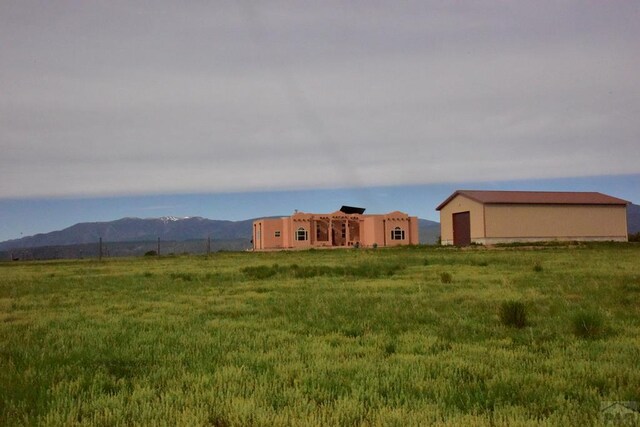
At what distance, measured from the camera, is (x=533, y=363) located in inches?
265

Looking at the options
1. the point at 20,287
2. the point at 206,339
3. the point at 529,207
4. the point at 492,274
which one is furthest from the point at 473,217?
the point at 206,339

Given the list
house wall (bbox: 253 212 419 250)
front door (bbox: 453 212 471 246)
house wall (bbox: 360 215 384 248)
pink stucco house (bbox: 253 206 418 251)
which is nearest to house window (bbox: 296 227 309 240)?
pink stucco house (bbox: 253 206 418 251)

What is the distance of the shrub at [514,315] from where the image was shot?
30.8 feet

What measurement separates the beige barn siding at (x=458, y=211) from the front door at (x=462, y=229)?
0.49 metres

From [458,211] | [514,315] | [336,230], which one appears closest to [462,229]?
[458,211]

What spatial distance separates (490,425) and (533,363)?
7.49 ft

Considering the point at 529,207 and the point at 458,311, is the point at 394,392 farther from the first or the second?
the point at 529,207

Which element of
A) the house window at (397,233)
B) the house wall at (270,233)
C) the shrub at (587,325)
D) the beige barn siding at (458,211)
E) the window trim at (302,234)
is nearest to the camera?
the shrub at (587,325)

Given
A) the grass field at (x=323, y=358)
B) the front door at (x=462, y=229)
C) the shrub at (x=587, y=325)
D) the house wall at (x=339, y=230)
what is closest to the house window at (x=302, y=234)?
the house wall at (x=339, y=230)

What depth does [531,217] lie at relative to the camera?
5284cm

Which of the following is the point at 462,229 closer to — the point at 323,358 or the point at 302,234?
the point at 302,234

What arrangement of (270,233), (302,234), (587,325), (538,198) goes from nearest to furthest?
(587,325) → (538,198) → (302,234) → (270,233)

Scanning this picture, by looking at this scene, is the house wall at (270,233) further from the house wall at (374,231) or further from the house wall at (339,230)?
the house wall at (374,231)

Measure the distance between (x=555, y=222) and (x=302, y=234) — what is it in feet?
92.1
